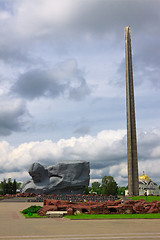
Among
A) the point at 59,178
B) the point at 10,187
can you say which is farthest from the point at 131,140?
the point at 10,187

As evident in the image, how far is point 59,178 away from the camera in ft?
159

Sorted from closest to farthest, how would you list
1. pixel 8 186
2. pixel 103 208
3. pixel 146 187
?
pixel 103 208 < pixel 8 186 < pixel 146 187

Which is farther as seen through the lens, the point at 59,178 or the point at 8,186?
the point at 8,186

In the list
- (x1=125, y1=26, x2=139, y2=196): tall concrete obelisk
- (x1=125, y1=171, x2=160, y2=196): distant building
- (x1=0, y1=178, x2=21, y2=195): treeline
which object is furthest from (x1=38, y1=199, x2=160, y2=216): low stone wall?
(x1=125, y1=171, x2=160, y2=196): distant building

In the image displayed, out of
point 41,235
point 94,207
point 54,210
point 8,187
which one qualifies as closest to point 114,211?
point 94,207

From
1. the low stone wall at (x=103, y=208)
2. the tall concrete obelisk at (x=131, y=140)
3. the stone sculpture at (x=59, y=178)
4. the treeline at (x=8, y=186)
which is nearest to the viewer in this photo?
the low stone wall at (x=103, y=208)

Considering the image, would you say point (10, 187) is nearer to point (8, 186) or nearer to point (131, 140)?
point (8, 186)

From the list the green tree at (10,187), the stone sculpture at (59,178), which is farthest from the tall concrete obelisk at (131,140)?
the green tree at (10,187)

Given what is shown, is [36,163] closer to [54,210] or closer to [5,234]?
[54,210]

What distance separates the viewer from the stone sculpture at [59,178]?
47.3 meters

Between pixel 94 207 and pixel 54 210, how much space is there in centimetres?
228

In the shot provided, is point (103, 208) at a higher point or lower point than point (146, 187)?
lower

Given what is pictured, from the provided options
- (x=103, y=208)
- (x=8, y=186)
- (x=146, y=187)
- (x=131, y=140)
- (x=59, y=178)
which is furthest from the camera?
(x=146, y=187)

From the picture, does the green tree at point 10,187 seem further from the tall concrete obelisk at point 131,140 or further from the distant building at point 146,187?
the distant building at point 146,187
